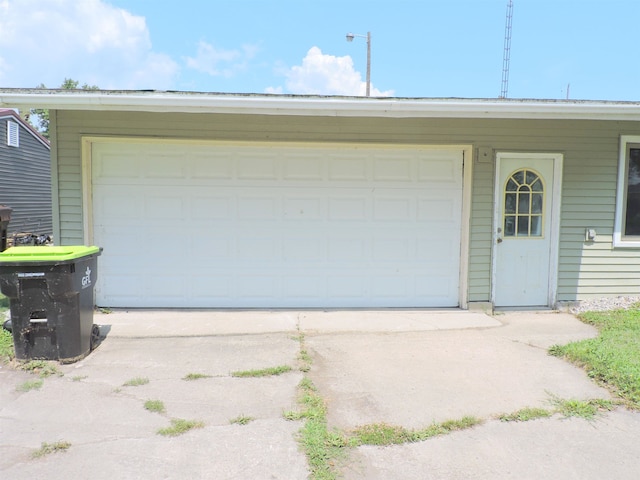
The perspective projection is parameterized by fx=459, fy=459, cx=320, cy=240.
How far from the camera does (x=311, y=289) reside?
6449 mm

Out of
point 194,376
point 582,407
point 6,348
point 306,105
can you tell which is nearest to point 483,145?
point 306,105

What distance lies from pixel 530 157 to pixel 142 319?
5630mm

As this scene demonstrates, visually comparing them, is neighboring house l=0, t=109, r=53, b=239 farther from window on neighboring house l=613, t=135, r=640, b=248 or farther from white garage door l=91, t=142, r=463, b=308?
window on neighboring house l=613, t=135, r=640, b=248

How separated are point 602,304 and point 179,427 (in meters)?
6.06

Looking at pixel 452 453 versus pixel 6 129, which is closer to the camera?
pixel 452 453

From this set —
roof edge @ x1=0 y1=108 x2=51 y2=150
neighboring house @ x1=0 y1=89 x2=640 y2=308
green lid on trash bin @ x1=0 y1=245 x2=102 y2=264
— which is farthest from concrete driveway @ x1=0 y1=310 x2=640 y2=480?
roof edge @ x1=0 y1=108 x2=51 y2=150

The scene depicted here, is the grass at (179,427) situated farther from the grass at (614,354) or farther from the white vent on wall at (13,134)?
the white vent on wall at (13,134)

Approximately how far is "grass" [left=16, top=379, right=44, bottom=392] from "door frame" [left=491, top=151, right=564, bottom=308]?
17.9 feet

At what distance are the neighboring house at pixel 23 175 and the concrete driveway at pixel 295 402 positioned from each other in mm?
12682

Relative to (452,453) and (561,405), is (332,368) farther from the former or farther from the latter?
(561,405)

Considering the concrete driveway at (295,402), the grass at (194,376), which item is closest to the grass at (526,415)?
the concrete driveway at (295,402)

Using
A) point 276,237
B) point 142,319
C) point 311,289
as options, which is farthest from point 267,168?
point 142,319

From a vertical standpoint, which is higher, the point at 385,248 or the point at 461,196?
the point at 461,196

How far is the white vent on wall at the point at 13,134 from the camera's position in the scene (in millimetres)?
16125
